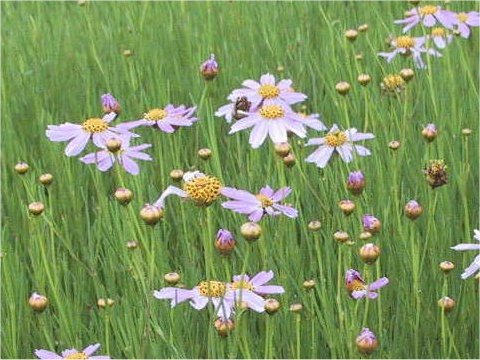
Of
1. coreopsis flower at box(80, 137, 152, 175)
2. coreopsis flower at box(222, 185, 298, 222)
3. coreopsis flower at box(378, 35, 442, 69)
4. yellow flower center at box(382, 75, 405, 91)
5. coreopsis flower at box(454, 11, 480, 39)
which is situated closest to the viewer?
coreopsis flower at box(222, 185, 298, 222)

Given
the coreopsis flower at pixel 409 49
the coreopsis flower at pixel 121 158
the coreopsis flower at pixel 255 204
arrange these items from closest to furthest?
the coreopsis flower at pixel 255 204
the coreopsis flower at pixel 121 158
the coreopsis flower at pixel 409 49

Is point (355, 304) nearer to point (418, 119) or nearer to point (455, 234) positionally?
A: point (455, 234)

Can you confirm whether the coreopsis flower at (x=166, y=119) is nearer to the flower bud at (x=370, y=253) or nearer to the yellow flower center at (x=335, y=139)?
the yellow flower center at (x=335, y=139)

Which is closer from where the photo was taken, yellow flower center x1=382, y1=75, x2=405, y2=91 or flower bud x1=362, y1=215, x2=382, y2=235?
flower bud x1=362, y1=215, x2=382, y2=235

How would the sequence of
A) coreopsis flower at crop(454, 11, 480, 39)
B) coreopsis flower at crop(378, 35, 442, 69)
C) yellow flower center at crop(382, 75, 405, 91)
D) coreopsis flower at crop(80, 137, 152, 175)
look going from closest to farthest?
coreopsis flower at crop(80, 137, 152, 175) → yellow flower center at crop(382, 75, 405, 91) → coreopsis flower at crop(378, 35, 442, 69) → coreopsis flower at crop(454, 11, 480, 39)

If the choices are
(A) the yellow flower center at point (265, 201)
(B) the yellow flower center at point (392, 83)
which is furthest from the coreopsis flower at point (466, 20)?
(A) the yellow flower center at point (265, 201)

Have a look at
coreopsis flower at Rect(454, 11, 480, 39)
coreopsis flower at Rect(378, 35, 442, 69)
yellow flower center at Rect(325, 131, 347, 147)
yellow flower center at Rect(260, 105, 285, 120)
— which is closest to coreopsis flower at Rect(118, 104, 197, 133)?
yellow flower center at Rect(260, 105, 285, 120)

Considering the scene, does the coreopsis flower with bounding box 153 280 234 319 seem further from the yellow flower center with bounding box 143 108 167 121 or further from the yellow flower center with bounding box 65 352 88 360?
the yellow flower center with bounding box 143 108 167 121
